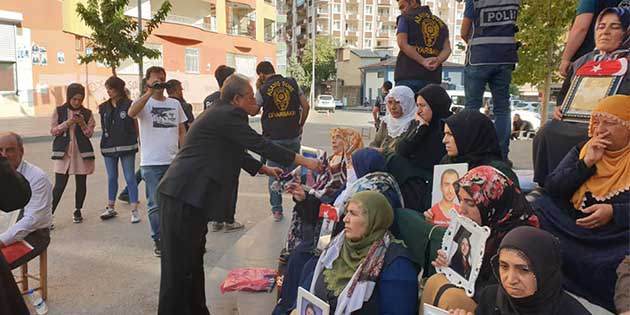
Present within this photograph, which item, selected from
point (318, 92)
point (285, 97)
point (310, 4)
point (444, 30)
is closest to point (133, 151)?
point (285, 97)

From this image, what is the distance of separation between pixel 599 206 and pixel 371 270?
120 cm

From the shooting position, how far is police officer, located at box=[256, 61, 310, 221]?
6027 mm

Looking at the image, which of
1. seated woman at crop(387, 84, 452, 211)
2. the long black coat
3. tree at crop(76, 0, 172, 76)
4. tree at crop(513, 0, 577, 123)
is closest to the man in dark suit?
the long black coat

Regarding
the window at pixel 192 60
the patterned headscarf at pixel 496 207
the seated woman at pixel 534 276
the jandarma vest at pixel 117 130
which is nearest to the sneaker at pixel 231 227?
the jandarma vest at pixel 117 130

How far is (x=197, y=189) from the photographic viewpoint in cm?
349

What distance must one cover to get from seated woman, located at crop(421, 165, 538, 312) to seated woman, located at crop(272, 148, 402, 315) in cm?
88

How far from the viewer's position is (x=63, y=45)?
26469 mm

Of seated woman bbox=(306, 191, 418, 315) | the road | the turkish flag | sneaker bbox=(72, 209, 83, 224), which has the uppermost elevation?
the turkish flag

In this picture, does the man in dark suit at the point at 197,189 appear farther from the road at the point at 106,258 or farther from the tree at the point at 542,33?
the tree at the point at 542,33

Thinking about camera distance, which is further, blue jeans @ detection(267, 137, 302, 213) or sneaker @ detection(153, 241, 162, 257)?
blue jeans @ detection(267, 137, 302, 213)

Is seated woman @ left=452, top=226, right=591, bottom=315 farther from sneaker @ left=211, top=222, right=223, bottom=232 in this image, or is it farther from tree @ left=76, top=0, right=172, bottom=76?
tree @ left=76, top=0, right=172, bottom=76

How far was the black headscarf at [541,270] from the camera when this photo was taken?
189 cm

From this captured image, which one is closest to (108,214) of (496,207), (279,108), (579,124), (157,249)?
(157,249)

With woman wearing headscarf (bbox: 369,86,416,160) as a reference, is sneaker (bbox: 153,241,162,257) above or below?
below
